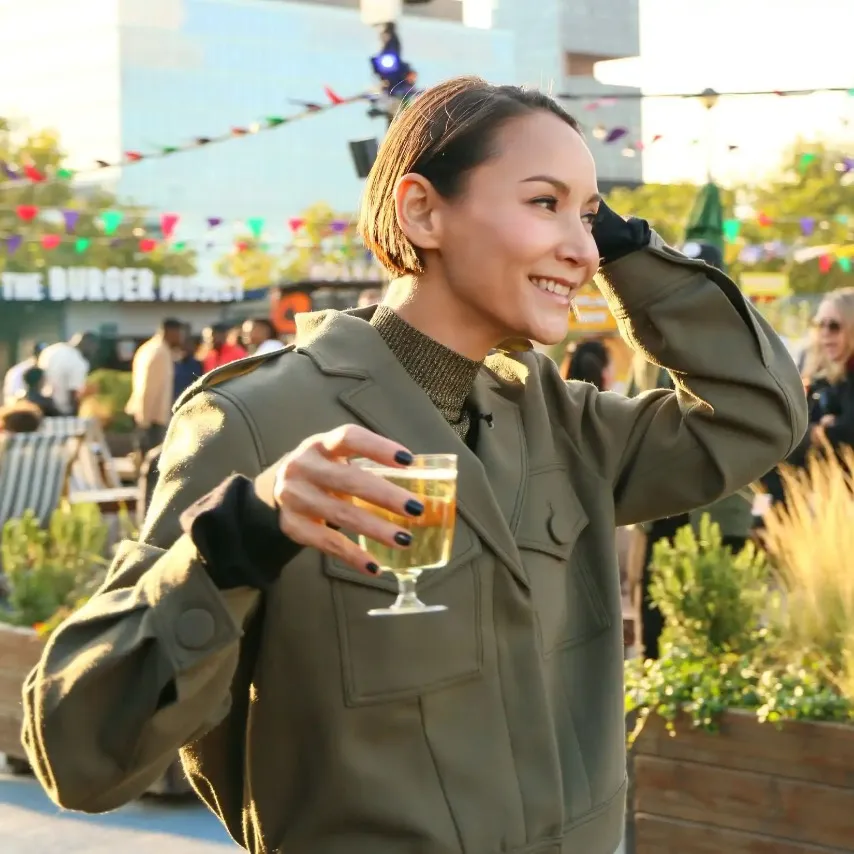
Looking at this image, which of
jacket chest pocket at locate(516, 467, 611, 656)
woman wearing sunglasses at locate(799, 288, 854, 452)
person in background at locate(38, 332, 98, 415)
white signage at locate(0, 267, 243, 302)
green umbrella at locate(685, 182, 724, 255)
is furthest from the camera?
white signage at locate(0, 267, 243, 302)

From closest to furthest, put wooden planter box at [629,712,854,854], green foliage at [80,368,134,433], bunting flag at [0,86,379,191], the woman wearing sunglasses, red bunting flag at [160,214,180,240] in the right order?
1. wooden planter box at [629,712,854,854]
2. the woman wearing sunglasses
3. bunting flag at [0,86,379,191]
4. red bunting flag at [160,214,180,240]
5. green foliage at [80,368,134,433]

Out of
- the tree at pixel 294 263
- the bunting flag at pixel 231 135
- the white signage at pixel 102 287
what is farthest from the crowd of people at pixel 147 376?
the tree at pixel 294 263

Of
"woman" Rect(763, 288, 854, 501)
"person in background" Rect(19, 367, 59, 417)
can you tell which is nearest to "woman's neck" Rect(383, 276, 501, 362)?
"woman" Rect(763, 288, 854, 501)

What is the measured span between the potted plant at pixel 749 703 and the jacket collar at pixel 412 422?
2.55 meters

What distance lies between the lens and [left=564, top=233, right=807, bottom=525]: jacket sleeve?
8.86ft

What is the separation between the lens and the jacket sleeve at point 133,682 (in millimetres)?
1857

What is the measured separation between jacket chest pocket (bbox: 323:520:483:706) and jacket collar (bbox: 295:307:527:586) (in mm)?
93

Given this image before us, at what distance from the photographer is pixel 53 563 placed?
7637mm

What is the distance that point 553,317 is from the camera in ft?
7.96

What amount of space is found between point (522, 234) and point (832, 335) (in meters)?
6.32

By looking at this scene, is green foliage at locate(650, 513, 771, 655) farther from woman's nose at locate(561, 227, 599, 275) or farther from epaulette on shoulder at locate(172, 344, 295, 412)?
epaulette on shoulder at locate(172, 344, 295, 412)

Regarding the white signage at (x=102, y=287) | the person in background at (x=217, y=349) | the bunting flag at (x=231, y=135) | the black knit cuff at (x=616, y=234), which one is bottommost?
the black knit cuff at (x=616, y=234)

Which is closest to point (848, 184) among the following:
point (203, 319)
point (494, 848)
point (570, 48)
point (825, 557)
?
point (203, 319)

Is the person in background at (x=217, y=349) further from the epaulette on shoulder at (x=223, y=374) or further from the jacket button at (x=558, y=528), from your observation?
the epaulette on shoulder at (x=223, y=374)
